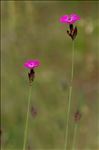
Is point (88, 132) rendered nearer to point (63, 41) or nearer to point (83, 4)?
point (63, 41)

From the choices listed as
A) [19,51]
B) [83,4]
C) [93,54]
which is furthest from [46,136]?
[83,4]

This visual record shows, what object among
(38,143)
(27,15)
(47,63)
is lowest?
(38,143)

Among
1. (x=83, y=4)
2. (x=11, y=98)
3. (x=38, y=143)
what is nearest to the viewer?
(x=38, y=143)

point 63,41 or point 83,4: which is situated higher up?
point 83,4

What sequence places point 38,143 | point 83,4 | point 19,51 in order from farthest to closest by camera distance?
point 83,4, point 19,51, point 38,143

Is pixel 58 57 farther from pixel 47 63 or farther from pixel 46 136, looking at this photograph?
pixel 46 136

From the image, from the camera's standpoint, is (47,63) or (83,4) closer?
(47,63)
